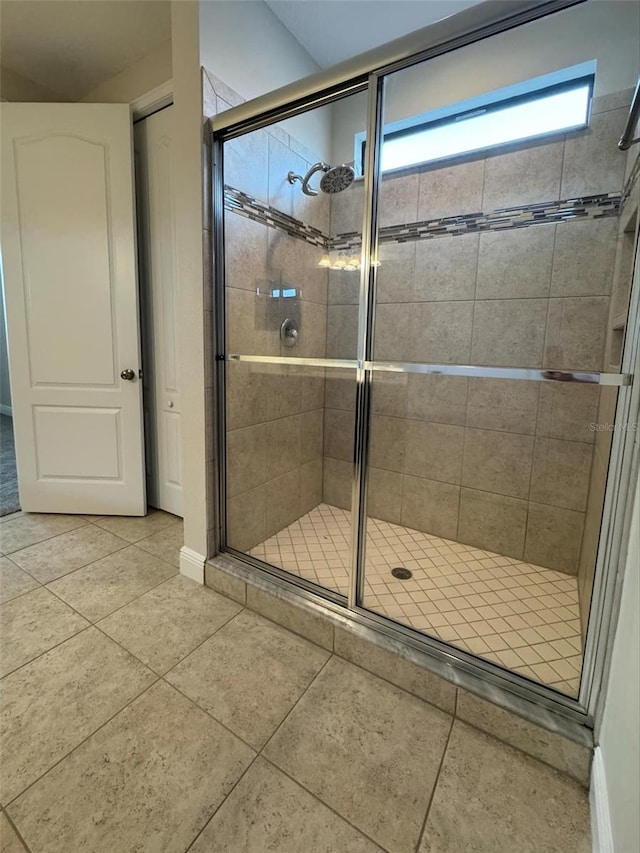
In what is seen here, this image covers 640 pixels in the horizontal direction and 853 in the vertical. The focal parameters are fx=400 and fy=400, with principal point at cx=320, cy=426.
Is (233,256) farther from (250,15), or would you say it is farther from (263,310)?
(250,15)

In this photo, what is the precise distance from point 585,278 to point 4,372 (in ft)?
18.8

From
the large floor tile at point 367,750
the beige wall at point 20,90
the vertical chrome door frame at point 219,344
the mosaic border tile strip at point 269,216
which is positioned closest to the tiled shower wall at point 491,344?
the mosaic border tile strip at point 269,216

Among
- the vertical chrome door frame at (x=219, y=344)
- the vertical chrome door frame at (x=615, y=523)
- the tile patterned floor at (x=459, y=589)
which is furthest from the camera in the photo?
the vertical chrome door frame at (x=219, y=344)

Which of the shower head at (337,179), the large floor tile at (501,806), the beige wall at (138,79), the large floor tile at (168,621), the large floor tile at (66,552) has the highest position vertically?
the beige wall at (138,79)

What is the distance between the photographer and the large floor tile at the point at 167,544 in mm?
2104

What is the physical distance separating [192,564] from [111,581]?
0.38 meters

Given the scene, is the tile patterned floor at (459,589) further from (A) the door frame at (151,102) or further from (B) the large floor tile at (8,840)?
(A) the door frame at (151,102)

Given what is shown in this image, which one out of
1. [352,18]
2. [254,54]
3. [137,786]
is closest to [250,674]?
[137,786]

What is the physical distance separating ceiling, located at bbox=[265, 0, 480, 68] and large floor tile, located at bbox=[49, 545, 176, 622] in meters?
2.64

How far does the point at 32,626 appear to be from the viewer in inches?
61.5

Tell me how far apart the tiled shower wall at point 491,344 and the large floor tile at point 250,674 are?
1.03 meters

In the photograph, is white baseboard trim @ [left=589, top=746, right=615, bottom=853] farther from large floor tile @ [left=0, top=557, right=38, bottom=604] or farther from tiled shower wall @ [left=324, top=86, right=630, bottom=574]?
large floor tile @ [left=0, top=557, right=38, bottom=604]

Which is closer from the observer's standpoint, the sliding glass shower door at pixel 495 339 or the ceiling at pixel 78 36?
the sliding glass shower door at pixel 495 339

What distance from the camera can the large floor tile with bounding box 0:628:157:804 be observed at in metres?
1.08
